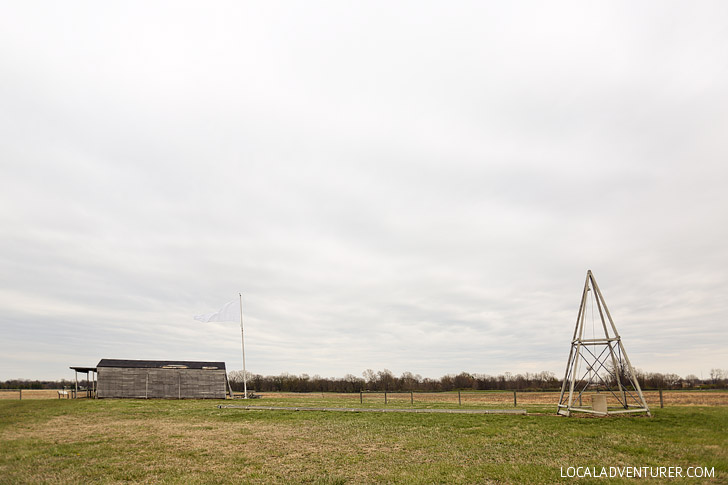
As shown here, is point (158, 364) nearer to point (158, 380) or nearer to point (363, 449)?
Answer: point (158, 380)

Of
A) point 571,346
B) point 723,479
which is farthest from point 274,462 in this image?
point 571,346

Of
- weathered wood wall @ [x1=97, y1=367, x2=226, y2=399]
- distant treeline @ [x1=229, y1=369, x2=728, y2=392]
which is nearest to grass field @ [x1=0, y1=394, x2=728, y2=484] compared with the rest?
weathered wood wall @ [x1=97, y1=367, x2=226, y2=399]

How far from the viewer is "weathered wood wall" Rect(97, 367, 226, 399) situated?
4544 cm

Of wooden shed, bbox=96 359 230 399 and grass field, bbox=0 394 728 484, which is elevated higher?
grass field, bbox=0 394 728 484

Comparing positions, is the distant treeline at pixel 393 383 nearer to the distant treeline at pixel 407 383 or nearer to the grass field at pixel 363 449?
the distant treeline at pixel 407 383

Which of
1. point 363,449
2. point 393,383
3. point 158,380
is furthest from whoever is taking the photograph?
point 393,383

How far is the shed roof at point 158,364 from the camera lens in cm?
4672

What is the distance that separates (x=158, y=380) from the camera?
47.1 meters

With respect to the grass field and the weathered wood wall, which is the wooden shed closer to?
the weathered wood wall

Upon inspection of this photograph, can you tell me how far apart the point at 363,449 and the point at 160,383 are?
1611 inches

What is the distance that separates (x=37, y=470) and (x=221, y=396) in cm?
3976

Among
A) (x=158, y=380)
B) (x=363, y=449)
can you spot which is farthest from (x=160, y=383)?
(x=363, y=449)

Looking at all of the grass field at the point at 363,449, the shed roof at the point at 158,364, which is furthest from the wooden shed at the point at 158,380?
the grass field at the point at 363,449

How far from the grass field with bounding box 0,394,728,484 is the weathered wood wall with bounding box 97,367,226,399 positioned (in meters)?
26.6
